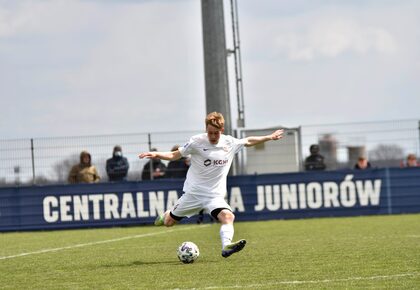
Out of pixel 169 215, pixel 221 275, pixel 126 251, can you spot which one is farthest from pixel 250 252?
pixel 221 275

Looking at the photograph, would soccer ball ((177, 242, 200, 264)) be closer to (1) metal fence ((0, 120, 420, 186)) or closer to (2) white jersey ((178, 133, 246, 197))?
(2) white jersey ((178, 133, 246, 197))

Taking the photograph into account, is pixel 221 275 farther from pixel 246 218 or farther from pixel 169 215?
pixel 246 218

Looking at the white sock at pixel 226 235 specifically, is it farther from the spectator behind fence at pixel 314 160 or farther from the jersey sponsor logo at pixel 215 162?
the spectator behind fence at pixel 314 160

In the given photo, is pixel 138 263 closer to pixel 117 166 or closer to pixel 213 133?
pixel 213 133

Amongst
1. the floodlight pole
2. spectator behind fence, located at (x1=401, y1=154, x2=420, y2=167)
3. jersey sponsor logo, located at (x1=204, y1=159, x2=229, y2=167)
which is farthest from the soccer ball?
spectator behind fence, located at (x1=401, y1=154, x2=420, y2=167)

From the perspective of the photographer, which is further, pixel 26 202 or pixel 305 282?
pixel 26 202

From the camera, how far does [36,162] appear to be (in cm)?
2677

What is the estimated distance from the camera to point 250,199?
2650 cm

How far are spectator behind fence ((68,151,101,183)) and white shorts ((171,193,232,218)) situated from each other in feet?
41.4

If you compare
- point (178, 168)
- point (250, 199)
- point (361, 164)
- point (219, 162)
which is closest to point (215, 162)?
point (219, 162)

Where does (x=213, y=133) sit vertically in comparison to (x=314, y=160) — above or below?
above

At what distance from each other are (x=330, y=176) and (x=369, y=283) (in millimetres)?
16800

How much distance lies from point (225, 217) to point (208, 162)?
805 mm

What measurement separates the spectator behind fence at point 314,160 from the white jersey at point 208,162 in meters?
13.6
